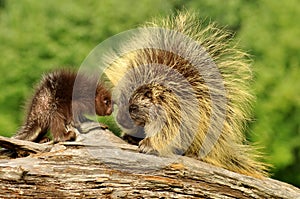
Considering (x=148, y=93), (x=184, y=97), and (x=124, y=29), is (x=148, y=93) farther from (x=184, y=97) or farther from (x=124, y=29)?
(x=124, y=29)

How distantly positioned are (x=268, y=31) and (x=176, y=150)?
4792mm

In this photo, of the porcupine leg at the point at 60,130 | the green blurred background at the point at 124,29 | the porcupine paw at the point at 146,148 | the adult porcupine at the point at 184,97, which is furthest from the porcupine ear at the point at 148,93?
the green blurred background at the point at 124,29

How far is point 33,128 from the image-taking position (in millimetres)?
3688

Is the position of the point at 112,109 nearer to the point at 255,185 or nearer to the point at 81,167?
the point at 81,167

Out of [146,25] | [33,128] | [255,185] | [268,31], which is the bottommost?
[255,185]

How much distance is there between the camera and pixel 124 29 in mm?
7648

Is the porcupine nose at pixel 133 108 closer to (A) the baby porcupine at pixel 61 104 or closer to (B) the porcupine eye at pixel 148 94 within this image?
(B) the porcupine eye at pixel 148 94

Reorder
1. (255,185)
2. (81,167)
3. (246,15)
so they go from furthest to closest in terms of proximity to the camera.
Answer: (246,15), (255,185), (81,167)

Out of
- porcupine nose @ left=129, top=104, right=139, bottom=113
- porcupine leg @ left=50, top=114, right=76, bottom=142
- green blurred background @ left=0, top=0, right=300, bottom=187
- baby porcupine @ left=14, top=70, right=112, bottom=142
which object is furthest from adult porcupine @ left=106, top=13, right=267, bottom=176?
green blurred background @ left=0, top=0, right=300, bottom=187

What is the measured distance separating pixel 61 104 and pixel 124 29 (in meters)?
4.11

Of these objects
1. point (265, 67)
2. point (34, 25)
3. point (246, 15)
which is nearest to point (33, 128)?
point (34, 25)

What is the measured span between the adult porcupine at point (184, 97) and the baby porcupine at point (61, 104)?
0.43 ft

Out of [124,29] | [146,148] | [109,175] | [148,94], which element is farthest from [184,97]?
[124,29]

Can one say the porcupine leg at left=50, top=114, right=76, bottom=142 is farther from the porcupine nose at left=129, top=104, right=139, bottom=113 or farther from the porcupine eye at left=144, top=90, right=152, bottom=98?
the porcupine eye at left=144, top=90, right=152, bottom=98
